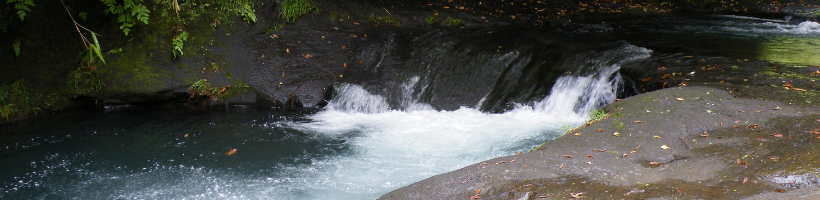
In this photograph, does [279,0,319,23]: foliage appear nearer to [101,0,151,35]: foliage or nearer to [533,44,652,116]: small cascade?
[101,0,151,35]: foliage

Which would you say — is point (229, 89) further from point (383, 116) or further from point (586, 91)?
point (586, 91)

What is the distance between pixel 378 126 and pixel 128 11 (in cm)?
→ 465

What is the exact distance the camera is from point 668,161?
3.53 metres

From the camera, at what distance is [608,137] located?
416 cm

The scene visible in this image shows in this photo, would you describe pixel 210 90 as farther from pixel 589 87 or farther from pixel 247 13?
pixel 589 87

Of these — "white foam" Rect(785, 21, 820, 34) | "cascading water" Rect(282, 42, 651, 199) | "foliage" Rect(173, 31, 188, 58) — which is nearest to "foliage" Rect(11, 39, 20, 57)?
"foliage" Rect(173, 31, 188, 58)

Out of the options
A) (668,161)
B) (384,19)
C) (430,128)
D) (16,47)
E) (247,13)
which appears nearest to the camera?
(668,161)

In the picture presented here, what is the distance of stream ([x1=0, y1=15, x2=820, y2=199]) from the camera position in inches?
197

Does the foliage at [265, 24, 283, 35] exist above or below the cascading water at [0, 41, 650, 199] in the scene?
above

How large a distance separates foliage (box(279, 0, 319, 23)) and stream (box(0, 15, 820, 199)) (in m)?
1.59

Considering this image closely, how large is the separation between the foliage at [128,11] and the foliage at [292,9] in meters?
2.43

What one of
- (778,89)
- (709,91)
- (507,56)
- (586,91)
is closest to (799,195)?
(709,91)

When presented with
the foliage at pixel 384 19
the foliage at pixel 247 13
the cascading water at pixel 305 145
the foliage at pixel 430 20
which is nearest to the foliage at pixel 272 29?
the foliage at pixel 247 13

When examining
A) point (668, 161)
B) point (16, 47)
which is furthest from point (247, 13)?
point (668, 161)
